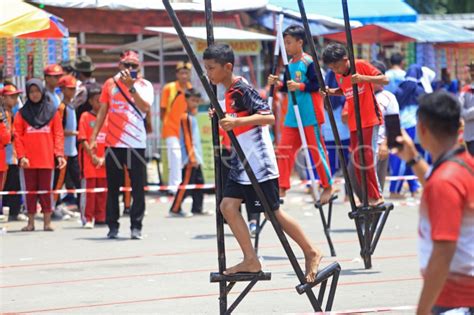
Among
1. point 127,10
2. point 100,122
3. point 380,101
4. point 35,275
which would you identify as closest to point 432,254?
point 35,275

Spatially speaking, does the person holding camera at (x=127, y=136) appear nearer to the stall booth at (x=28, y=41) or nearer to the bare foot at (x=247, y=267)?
the stall booth at (x=28, y=41)

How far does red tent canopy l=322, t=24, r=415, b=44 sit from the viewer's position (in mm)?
18062

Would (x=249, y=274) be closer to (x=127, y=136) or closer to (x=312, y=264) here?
(x=312, y=264)

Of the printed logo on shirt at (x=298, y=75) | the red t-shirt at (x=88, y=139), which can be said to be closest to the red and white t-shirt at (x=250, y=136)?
the printed logo on shirt at (x=298, y=75)

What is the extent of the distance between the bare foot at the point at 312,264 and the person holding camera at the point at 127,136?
185 inches

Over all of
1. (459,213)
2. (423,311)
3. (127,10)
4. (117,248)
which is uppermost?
(127,10)

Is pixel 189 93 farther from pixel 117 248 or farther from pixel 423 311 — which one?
pixel 423 311

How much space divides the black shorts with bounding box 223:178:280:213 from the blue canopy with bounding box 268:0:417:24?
12.0m

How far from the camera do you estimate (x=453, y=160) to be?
14.4ft

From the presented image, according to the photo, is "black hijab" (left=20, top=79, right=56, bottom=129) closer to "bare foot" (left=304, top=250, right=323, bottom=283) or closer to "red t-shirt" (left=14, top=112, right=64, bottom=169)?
"red t-shirt" (left=14, top=112, right=64, bottom=169)

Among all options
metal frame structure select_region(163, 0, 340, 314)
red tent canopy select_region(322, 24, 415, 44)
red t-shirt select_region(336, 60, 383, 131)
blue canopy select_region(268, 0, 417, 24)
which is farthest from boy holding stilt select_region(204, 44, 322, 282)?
blue canopy select_region(268, 0, 417, 24)

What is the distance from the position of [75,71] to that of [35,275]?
5.91 meters

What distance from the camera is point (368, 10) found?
2042 centimetres

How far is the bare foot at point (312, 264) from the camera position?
728 cm
